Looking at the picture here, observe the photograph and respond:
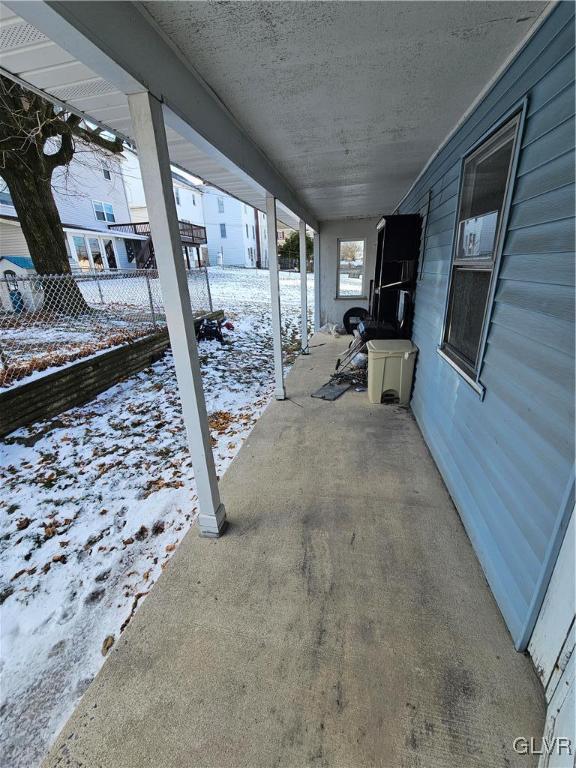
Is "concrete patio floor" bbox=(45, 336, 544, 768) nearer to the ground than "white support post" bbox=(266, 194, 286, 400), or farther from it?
nearer to the ground

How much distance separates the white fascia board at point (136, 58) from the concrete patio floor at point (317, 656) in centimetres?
232

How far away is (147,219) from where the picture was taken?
1417 centimetres

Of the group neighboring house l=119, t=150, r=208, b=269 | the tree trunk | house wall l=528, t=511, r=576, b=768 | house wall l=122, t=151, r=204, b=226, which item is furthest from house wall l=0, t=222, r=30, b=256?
house wall l=528, t=511, r=576, b=768

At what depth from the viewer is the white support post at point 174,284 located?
1.34 metres

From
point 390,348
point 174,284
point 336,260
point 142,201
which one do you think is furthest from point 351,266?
point 142,201

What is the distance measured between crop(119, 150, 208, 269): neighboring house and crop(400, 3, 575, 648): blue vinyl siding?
11.5 meters

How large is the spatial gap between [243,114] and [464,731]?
333 cm

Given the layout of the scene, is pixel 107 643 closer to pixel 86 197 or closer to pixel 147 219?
pixel 147 219

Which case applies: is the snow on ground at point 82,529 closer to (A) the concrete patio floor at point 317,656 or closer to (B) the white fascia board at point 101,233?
(A) the concrete patio floor at point 317,656

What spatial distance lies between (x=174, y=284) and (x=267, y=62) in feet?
3.80

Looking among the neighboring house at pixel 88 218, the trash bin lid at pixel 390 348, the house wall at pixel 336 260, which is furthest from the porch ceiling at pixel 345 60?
the neighboring house at pixel 88 218

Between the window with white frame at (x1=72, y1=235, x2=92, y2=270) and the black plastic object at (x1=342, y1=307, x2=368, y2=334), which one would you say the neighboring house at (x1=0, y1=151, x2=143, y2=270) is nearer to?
the window with white frame at (x1=72, y1=235, x2=92, y2=270)

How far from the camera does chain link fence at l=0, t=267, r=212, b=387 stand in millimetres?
4098

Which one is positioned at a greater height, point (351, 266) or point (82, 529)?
point (351, 266)
